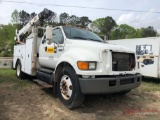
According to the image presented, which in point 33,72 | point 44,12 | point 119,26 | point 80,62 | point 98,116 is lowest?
point 98,116

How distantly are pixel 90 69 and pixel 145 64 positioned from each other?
6065 millimetres

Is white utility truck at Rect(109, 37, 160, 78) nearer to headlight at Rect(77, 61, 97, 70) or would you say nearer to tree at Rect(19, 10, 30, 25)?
headlight at Rect(77, 61, 97, 70)

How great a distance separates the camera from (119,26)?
66.6 metres

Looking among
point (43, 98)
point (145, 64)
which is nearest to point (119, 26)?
point (145, 64)

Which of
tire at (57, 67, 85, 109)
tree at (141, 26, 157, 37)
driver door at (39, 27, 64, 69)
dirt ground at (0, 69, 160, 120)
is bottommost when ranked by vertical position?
dirt ground at (0, 69, 160, 120)

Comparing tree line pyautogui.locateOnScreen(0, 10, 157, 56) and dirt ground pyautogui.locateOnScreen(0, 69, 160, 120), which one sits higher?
tree line pyautogui.locateOnScreen(0, 10, 157, 56)

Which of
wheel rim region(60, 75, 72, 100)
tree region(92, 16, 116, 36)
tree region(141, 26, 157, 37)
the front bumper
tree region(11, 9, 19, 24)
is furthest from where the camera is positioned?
tree region(141, 26, 157, 37)

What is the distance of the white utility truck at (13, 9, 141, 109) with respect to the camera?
479cm

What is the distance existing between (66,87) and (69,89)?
0.39ft

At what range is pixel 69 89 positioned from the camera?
5.23 meters

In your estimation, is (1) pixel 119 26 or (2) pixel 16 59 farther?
(1) pixel 119 26

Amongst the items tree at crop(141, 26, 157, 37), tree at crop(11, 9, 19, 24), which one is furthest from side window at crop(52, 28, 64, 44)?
tree at crop(141, 26, 157, 37)

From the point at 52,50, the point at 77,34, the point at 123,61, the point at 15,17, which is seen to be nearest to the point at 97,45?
the point at 123,61

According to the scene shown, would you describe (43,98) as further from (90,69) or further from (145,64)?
(145,64)
